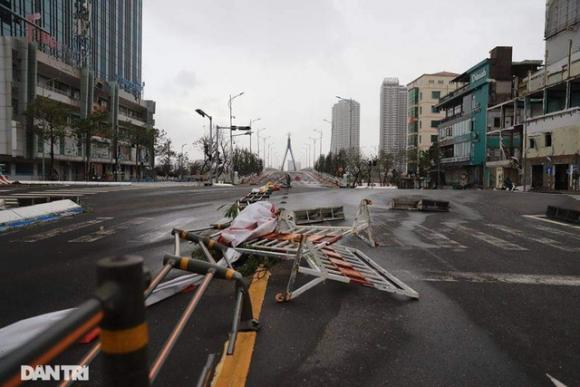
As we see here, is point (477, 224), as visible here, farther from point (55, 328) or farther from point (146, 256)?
point (55, 328)

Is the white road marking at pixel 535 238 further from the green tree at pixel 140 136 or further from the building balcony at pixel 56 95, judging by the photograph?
the green tree at pixel 140 136

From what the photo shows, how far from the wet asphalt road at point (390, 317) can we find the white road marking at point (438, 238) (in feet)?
0.67

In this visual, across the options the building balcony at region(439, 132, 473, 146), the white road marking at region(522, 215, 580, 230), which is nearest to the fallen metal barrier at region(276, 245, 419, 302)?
the white road marking at region(522, 215, 580, 230)

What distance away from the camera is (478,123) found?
6066 centimetres

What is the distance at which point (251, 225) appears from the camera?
20.4 ft

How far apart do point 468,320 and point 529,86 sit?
55008mm

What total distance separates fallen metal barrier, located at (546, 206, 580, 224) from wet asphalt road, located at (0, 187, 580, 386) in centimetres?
580

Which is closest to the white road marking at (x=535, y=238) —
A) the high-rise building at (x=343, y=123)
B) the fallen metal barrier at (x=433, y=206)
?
the fallen metal barrier at (x=433, y=206)

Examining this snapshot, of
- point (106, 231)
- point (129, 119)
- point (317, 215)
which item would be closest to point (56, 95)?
point (129, 119)

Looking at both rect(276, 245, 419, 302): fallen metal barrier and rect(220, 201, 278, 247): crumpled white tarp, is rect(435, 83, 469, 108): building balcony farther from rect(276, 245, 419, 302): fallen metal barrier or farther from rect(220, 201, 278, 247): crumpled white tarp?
rect(276, 245, 419, 302): fallen metal barrier

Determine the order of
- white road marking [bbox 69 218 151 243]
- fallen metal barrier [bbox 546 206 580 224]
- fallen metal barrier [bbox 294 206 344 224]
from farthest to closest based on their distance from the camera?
fallen metal barrier [bbox 546 206 580 224], fallen metal barrier [bbox 294 206 344 224], white road marking [bbox 69 218 151 243]

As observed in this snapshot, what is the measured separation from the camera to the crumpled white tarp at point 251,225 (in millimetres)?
6008

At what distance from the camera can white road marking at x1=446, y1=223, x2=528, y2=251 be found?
860 centimetres

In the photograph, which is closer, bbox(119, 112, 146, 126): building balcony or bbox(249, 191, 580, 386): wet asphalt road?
bbox(249, 191, 580, 386): wet asphalt road
